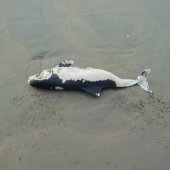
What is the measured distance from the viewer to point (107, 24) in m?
6.49

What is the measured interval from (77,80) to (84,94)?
20 cm

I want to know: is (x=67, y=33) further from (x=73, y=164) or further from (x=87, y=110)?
(x=73, y=164)

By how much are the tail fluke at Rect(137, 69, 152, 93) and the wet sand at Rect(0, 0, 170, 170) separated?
0.29ft

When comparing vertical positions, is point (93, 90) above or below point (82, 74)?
below

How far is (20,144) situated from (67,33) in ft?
7.67

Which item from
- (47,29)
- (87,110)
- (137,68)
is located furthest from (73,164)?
(47,29)

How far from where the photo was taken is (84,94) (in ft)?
16.8

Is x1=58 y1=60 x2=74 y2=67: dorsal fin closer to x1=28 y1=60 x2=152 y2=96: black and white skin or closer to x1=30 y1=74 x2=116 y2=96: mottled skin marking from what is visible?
x1=28 y1=60 x2=152 y2=96: black and white skin

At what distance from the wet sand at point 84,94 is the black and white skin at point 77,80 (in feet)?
0.28

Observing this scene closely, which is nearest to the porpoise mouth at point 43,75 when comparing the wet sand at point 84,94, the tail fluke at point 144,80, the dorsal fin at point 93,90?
the wet sand at point 84,94

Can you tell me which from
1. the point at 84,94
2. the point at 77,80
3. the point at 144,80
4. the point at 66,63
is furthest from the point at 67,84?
the point at 144,80

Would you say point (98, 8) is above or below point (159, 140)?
above

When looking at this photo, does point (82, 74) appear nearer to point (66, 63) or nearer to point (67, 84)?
point (67, 84)

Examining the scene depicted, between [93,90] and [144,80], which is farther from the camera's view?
[144,80]
